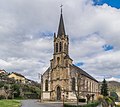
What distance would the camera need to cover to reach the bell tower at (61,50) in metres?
77.4

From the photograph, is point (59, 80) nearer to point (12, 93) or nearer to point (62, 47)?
point (62, 47)

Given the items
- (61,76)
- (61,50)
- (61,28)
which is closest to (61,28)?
(61,28)

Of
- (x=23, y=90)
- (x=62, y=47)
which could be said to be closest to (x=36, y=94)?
(x=23, y=90)

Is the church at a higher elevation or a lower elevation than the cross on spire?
lower

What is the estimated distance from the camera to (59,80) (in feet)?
252

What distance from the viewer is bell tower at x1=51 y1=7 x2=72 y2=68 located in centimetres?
7739

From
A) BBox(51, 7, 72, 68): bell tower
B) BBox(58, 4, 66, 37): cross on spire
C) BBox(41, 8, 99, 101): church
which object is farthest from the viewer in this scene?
BBox(58, 4, 66, 37): cross on spire

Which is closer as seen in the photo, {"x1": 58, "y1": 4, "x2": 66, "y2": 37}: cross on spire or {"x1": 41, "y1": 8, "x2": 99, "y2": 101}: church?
{"x1": 41, "y1": 8, "x2": 99, "y2": 101}: church

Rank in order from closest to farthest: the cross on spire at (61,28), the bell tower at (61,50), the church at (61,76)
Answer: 1. the church at (61,76)
2. the bell tower at (61,50)
3. the cross on spire at (61,28)

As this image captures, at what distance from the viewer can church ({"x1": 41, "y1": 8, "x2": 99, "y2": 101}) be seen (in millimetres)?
74688

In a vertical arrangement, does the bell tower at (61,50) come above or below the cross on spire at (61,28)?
below

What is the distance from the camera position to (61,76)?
7650cm

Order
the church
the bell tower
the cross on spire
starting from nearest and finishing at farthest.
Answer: the church → the bell tower → the cross on spire

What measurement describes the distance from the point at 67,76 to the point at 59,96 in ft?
22.4
